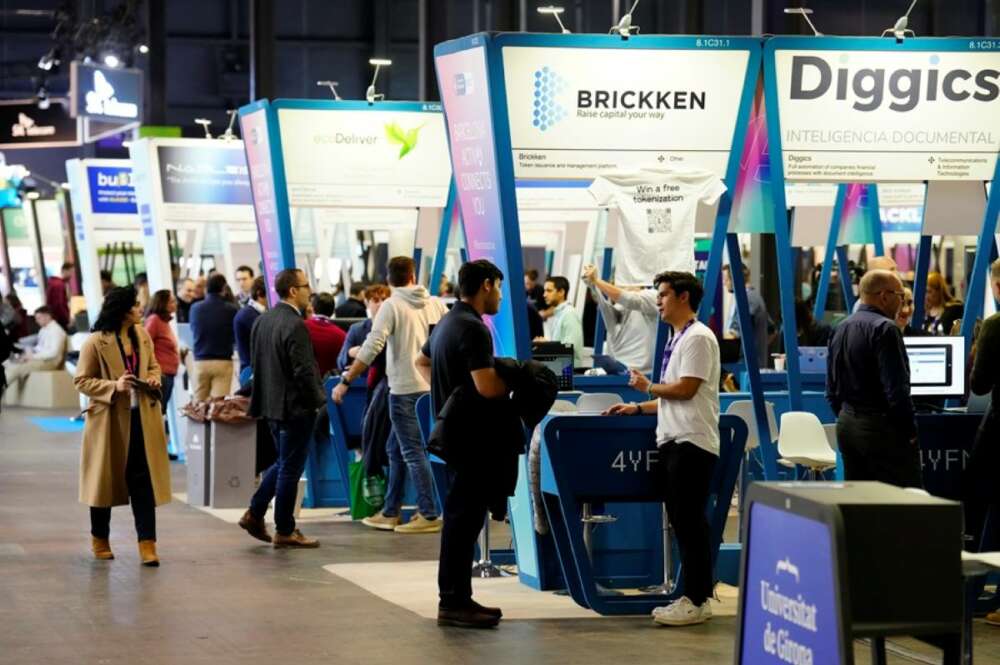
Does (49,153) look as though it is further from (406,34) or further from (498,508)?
(498,508)

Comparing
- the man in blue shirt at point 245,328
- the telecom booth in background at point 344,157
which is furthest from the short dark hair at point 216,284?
the man in blue shirt at point 245,328

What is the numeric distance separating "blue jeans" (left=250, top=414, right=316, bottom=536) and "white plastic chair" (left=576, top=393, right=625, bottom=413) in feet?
5.78

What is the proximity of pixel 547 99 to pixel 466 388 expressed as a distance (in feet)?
6.50

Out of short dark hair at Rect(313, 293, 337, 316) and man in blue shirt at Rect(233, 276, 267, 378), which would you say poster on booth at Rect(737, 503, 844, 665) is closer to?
short dark hair at Rect(313, 293, 337, 316)

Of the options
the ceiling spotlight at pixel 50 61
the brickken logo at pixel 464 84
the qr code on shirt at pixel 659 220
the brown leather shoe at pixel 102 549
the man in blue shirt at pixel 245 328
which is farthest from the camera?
the ceiling spotlight at pixel 50 61

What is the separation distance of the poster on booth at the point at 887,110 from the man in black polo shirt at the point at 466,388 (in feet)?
9.03

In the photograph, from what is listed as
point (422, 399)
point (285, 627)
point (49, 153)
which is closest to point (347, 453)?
point (422, 399)

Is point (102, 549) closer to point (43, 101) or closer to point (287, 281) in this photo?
point (287, 281)

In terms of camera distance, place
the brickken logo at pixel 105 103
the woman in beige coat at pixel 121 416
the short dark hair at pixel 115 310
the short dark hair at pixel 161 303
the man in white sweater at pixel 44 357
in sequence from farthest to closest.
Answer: the brickken logo at pixel 105 103
the man in white sweater at pixel 44 357
the short dark hair at pixel 161 303
the short dark hair at pixel 115 310
the woman in beige coat at pixel 121 416

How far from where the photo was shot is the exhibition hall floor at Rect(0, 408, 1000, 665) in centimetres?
674

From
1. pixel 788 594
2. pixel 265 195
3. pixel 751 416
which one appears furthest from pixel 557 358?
pixel 788 594

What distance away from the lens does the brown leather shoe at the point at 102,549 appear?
9.20 meters

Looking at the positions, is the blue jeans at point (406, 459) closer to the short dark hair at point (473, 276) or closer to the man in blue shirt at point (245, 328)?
the man in blue shirt at point (245, 328)

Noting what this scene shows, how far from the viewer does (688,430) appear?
23.6 ft
